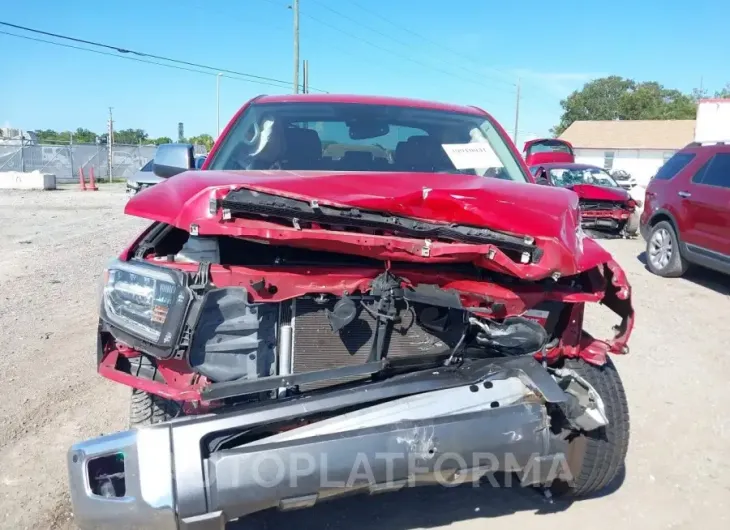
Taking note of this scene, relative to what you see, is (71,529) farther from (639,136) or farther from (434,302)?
(639,136)

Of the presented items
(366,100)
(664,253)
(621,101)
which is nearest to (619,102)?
(621,101)

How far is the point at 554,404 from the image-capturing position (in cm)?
254

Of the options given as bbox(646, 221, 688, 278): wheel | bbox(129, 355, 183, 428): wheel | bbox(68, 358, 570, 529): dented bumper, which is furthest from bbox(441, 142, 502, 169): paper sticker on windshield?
bbox(646, 221, 688, 278): wheel

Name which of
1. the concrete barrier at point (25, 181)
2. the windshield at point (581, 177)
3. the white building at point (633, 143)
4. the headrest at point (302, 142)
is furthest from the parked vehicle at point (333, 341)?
the white building at point (633, 143)

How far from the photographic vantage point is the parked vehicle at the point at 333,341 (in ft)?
6.96

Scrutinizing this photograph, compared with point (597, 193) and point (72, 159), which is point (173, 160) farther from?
point (72, 159)

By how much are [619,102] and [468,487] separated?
75180 mm

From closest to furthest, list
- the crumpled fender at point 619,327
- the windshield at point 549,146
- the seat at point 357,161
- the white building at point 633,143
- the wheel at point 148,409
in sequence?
the wheel at point 148,409 → the crumpled fender at point 619,327 → the seat at point 357,161 → the windshield at point 549,146 → the white building at point 633,143

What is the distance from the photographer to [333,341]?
8.25 feet

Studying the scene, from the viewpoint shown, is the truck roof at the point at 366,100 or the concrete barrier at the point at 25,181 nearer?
the truck roof at the point at 366,100

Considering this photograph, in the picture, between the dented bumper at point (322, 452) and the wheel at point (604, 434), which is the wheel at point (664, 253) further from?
the dented bumper at point (322, 452)

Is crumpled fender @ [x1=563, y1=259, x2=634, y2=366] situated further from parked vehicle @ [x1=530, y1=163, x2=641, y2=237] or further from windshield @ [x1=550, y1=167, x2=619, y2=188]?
windshield @ [x1=550, y1=167, x2=619, y2=188]

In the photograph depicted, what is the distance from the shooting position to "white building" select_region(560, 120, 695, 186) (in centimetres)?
4725

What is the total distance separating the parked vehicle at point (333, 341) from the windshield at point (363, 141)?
0.89m
